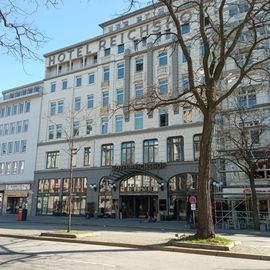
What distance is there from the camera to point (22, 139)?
52.3 m

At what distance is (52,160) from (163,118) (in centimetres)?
1672

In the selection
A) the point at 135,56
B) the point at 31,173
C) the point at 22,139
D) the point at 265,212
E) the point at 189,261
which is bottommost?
the point at 189,261

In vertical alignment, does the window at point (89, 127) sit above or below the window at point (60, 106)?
below

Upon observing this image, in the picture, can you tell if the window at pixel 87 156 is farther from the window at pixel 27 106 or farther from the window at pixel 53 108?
the window at pixel 27 106

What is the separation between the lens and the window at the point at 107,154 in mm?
42844

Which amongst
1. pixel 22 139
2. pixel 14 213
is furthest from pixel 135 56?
pixel 14 213

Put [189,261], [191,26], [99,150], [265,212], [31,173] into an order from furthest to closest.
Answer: [31,173] < [99,150] < [191,26] < [265,212] < [189,261]

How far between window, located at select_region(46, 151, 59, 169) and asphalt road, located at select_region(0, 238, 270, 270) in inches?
1375

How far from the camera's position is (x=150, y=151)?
40031 millimetres

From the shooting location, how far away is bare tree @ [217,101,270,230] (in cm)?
2702

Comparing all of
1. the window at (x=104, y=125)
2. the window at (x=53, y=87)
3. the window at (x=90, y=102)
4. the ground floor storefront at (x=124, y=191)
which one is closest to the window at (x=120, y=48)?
the window at (x=90, y=102)

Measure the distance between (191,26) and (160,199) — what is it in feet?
61.0

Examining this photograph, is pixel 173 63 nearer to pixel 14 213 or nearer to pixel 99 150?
pixel 99 150

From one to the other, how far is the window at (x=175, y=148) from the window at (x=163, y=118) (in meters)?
1.93
